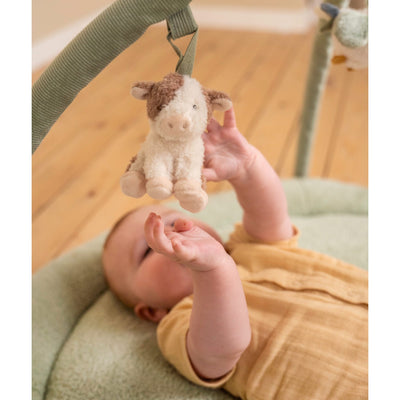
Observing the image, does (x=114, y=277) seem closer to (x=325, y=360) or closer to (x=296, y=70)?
(x=325, y=360)

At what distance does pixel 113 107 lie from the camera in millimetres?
1640

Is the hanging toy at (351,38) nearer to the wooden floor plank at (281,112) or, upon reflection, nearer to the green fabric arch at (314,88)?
the green fabric arch at (314,88)

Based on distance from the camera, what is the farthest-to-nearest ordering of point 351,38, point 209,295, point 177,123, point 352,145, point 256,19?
point 256,19, point 352,145, point 351,38, point 209,295, point 177,123

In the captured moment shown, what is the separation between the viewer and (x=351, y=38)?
2.11ft

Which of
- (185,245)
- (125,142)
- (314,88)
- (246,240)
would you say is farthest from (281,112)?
(185,245)

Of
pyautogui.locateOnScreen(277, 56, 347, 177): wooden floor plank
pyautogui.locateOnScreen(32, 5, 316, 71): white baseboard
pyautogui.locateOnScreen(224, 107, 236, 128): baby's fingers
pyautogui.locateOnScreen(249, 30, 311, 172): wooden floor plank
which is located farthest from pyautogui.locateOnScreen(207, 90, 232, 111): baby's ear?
pyautogui.locateOnScreen(32, 5, 316, 71): white baseboard

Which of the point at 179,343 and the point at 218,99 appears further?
the point at 179,343

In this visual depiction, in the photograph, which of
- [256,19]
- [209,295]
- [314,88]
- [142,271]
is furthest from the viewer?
[256,19]

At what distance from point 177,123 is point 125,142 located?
3.89 ft

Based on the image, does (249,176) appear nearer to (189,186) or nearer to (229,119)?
(229,119)

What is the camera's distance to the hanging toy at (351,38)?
645mm

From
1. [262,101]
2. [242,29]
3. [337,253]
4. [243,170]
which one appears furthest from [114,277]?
[242,29]

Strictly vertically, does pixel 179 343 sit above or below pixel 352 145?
above

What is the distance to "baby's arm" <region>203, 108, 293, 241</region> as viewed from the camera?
0.57 metres
